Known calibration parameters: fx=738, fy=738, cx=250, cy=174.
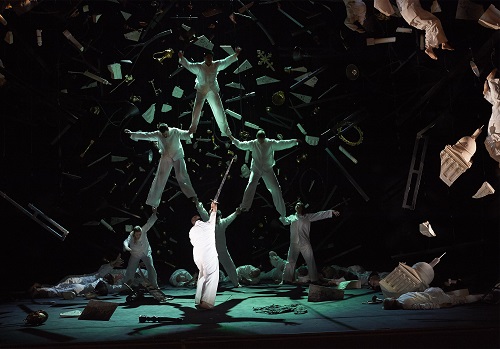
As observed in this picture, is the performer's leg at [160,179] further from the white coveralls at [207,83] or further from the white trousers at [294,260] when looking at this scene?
the white trousers at [294,260]

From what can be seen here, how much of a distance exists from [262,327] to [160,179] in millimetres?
3498

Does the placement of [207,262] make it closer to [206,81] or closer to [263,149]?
[263,149]

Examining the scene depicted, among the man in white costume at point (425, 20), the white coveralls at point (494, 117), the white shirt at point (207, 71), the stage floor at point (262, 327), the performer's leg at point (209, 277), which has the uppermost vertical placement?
the man in white costume at point (425, 20)

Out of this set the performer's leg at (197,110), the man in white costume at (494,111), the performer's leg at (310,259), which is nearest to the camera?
the man in white costume at (494,111)

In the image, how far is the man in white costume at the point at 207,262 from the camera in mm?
8180

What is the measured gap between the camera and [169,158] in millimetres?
9953

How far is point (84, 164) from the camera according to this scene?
1099cm

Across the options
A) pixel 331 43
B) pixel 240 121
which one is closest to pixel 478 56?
pixel 331 43

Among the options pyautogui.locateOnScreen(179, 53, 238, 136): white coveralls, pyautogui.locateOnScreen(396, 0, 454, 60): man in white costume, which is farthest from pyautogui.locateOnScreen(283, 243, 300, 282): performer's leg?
pyautogui.locateOnScreen(396, 0, 454, 60): man in white costume

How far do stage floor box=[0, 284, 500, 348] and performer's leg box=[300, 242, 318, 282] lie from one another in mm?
1427

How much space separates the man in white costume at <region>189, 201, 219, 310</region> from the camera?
818cm

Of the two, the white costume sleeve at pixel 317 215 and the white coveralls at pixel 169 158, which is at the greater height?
the white coveralls at pixel 169 158

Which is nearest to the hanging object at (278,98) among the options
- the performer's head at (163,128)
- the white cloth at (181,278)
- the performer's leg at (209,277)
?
the performer's head at (163,128)

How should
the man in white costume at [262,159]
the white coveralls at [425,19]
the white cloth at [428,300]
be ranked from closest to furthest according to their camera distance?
the white cloth at [428,300]
the white coveralls at [425,19]
the man in white costume at [262,159]
